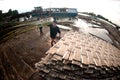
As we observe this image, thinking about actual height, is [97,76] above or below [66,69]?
below

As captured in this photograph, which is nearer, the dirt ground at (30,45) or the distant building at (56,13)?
the dirt ground at (30,45)

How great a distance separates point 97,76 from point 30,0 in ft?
111

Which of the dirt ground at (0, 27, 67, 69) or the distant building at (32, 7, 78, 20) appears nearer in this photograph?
the dirt ground at (0, 27, 67, 69)

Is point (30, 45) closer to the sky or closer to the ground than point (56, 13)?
closer to the ground

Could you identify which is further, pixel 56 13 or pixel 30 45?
pixel 56 13

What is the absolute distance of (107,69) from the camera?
6.27 metres

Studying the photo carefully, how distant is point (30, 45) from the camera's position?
A: 962 cm

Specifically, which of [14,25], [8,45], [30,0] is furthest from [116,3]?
[8,45]

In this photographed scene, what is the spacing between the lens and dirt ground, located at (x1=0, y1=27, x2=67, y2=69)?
7.98 metres

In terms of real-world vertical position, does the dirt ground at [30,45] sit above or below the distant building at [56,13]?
below

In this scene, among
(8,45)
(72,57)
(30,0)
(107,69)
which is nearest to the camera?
(72,57)

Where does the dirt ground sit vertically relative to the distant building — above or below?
below

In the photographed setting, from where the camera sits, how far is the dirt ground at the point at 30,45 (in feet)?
26.2

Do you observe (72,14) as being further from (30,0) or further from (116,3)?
(30,0)
